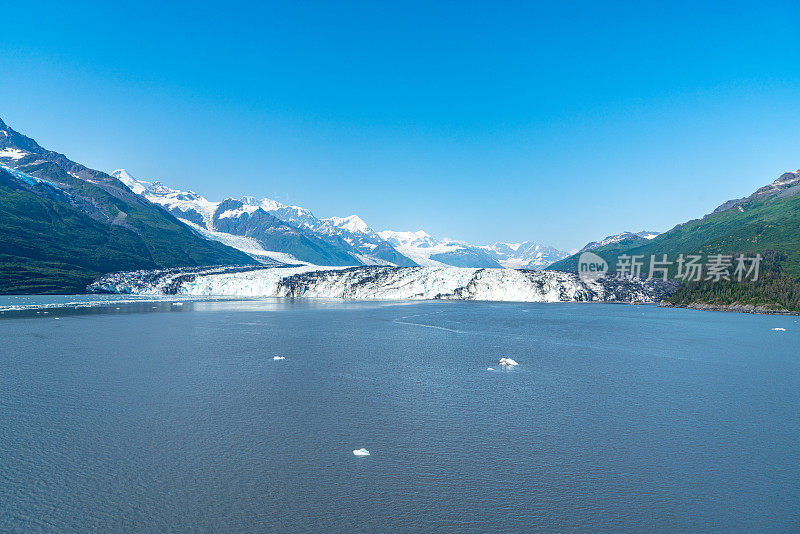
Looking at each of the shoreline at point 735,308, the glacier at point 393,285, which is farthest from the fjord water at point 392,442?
the glacier at point 393,285

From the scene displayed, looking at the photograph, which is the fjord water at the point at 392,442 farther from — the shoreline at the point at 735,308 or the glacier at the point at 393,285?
the glacier at the point at 393,285

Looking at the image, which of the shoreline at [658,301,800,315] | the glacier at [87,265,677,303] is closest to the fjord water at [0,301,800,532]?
the shoreline at [658,301,800,315]

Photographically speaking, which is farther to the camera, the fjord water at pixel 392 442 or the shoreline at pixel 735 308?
the shoreline at pixel 735 308

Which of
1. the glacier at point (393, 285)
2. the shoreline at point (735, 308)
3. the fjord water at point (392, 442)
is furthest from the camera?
the glacier at point (393, 285)

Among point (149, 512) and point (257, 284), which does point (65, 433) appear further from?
point (257, 284)

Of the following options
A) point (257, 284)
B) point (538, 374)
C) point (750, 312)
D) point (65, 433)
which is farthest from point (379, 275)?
point (65, 433)

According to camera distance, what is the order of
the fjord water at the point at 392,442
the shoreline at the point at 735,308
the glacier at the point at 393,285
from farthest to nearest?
the glacier at the point at 393,285
the shoreline at the point at 735,308
the fjord water at the point at 392,442
